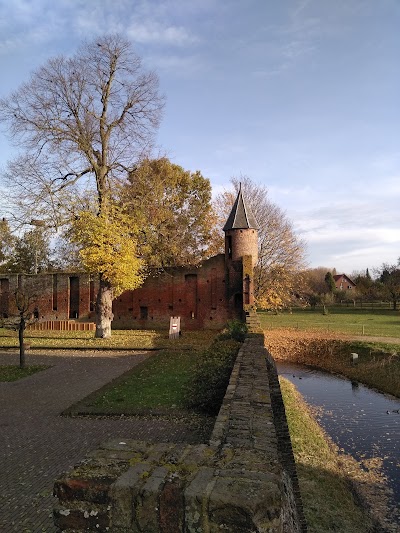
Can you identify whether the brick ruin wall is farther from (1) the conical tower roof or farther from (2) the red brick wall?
(1) the conical tower roof

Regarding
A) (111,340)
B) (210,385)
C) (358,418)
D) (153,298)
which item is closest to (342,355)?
(358,418)

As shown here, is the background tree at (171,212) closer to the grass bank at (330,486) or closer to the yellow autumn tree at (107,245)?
the yellow autumn tree at (107,245)

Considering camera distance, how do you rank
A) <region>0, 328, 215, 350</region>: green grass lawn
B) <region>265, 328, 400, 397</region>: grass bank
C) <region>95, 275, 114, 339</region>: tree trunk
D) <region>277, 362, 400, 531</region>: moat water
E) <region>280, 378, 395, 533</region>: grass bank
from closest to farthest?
<region>280, 378, 395, 533</region>: grass bank → <region>277, 362, 400, 531</region>: moat water → <region>265, 328, 400, 397</region>: grass bank → <region>0, 328, 215, 350</region>: green grass lawn → <region>95, 275, 114, 339</region>: tree trunk

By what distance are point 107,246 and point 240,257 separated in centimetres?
877

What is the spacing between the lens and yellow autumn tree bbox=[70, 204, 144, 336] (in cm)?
1966

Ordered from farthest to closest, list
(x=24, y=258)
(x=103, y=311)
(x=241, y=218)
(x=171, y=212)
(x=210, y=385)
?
(x=24, y=258), (x=171, y=212), (x=241, y=218), (x=103, y=311), (x=210, y=385)

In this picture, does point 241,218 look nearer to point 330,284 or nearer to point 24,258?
point 24,258

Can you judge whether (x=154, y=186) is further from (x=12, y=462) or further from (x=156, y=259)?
(x=12, y=462)

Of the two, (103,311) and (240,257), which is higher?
(240,257)

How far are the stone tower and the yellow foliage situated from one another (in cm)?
697

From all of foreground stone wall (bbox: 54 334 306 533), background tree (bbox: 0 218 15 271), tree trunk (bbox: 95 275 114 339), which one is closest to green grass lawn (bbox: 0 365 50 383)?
tree trunk (bbox: 95 275 114 339)

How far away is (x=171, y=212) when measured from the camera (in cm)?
2975

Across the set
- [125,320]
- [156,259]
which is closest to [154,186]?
[156,259]

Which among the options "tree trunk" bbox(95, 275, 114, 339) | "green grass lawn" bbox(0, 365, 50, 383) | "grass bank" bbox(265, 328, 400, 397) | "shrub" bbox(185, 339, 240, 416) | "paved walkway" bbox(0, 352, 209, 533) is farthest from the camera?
"tree trunk" bbox(95, 275, 114, 339)
